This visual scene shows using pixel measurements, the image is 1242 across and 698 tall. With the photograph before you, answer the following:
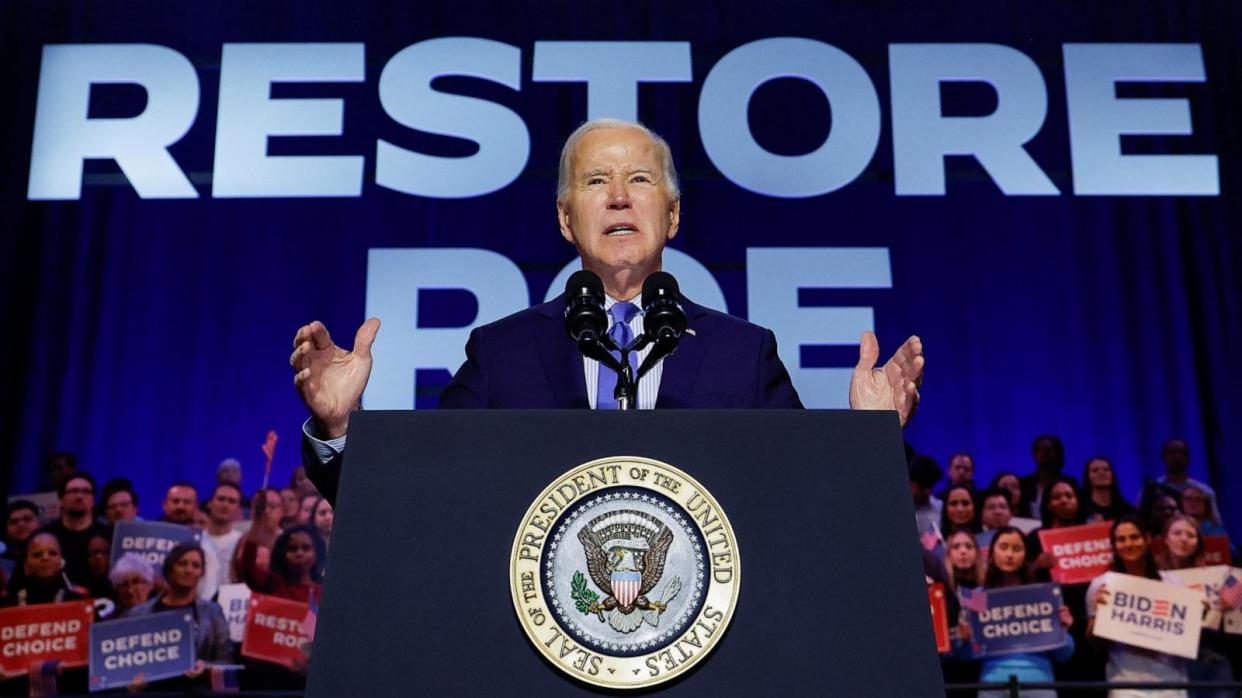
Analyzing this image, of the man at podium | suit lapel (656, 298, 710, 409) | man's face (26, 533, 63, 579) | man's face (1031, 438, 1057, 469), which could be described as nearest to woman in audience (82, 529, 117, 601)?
man's face (26, 533, 63, 579)

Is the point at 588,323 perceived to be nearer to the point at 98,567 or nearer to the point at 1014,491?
the point at 98,567

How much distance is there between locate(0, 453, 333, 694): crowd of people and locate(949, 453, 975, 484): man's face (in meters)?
2.96

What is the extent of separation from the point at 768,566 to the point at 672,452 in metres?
0.14

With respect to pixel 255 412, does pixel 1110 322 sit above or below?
above

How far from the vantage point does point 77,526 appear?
523cm

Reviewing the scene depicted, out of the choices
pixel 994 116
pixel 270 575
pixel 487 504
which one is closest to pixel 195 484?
pixel 270 575

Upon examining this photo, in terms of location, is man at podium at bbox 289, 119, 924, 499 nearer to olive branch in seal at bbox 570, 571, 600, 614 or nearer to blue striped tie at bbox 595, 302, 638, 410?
blue striped tie at bbox 595, 302, 638, 410

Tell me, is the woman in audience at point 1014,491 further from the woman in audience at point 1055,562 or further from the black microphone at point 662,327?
the black microphone at point 662,327

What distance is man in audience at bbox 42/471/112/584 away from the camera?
5078mm

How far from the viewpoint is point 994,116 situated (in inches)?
246

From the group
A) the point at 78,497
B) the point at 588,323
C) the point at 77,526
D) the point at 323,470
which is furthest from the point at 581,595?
the point at 78,497

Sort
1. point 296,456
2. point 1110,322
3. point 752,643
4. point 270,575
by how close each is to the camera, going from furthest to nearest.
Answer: point 1110,322
point 296,456
point 270,575
point 752,643

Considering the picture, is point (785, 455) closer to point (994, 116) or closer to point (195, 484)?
point (195, 484)

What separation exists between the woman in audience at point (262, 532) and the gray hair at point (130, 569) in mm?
369
